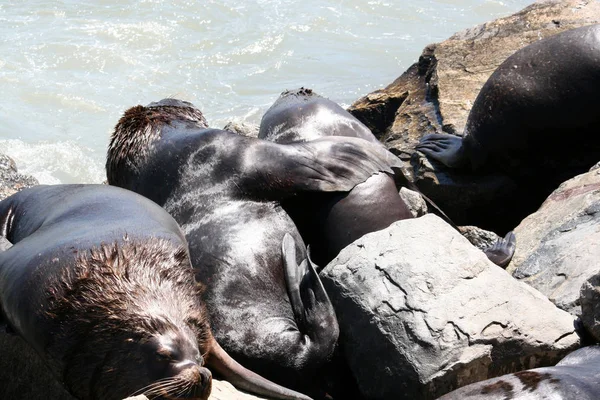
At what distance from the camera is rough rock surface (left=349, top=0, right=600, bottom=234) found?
706 centimetres

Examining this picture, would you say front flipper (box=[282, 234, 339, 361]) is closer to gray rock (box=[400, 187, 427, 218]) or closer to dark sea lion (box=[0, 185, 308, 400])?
dark sea lion (box=[0, 185, 308, 400])

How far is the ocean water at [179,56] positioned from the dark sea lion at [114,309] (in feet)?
21.9

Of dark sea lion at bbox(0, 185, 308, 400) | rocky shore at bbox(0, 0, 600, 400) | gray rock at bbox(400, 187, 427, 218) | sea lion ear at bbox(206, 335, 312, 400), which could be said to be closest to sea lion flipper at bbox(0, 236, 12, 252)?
dark sea lion at bbox(0, 185, 308, 400)

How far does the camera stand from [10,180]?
6371mm

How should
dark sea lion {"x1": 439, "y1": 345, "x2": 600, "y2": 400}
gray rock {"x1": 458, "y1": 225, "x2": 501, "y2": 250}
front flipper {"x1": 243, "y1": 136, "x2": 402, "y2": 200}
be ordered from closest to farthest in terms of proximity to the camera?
1. dark sea lion {"x1": 439, "y1": 345, "x2": 600, "y2": 400}
2. front flipper {"x1": 243, "y1": 136, "x2": 402, "y2": 200}
3. gray rock {"x1": 458, "y1": 225, "x2": 501, "y2": 250}

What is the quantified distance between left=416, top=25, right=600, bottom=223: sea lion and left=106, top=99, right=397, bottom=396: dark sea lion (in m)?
1.84

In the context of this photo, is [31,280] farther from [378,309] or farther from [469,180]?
[469,180]

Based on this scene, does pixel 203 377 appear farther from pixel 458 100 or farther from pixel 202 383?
pixel 458 100

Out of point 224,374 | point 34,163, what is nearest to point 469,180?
point 224,374

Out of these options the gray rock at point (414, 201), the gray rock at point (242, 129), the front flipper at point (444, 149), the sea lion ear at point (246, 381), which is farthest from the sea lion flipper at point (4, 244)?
the front flipper at point (444, 149)

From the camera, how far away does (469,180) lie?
7152mm

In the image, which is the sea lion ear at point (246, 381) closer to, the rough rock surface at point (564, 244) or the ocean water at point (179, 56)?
the rough rock surface at point (564, 244)

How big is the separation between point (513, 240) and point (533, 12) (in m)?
4.09

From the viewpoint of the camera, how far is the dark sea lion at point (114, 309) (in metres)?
3.48
